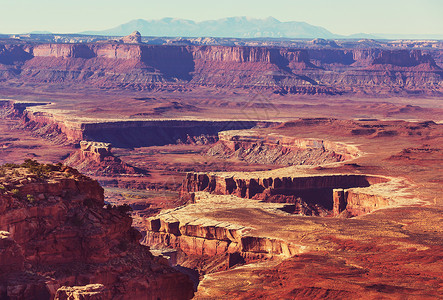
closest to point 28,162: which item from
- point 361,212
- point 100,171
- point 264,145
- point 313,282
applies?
point 313,282

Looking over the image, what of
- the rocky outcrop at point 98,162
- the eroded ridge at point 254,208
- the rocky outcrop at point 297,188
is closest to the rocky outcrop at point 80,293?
the eroded ridge at point 254,208

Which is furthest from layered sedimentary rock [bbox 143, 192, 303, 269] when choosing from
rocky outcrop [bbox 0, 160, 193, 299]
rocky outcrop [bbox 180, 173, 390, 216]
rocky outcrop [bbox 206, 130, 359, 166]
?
rocky outcrop [bbox 206, 130, 359, 166]

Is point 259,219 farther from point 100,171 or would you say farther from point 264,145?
point 264,145

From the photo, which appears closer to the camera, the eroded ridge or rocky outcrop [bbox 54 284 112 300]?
rocky outcrop [bbox 54 284 112 300]

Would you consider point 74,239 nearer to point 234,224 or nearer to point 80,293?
point 80,293

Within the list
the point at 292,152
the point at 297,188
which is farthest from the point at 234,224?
the point at 292,152

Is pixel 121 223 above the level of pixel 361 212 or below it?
above

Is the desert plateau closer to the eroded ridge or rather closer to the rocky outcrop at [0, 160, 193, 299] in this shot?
the rocky outcrop at [0, 160, 193, 299]
